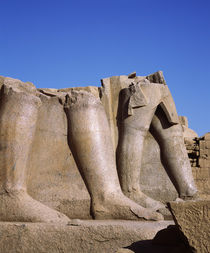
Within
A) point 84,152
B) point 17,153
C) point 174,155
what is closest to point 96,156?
point 84,152

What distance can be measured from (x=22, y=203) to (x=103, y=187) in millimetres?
695

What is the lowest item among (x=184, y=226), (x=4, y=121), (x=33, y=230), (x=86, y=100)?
(x=33, y=230)

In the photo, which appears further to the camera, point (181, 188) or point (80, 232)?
point (181, 188)

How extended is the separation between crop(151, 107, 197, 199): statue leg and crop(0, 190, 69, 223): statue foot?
6.06 ft

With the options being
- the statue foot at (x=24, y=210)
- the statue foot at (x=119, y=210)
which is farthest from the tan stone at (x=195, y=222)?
the statue foot at (x=24, y=210)

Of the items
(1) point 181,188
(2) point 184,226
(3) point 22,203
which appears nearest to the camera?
(2) point 184,226

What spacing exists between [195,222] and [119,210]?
1.18 m

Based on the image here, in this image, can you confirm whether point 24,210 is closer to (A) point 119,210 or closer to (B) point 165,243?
(A) point 119,210

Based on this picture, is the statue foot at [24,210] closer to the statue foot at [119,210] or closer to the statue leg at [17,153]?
the statue leg at [17,153]

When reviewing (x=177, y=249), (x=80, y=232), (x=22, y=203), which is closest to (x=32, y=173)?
(x=22, y=203)

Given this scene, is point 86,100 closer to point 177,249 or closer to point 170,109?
point 170,109

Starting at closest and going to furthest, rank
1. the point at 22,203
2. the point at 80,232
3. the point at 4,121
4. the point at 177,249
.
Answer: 1. the point at 177,249
2. the point at 80,232
3. the point at 22,203
4. the point at 4,121

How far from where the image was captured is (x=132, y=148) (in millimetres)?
4219

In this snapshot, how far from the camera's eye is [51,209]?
3.11m
